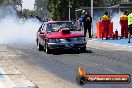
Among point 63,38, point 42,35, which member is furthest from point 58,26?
point 63,38

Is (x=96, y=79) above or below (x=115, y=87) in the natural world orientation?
above

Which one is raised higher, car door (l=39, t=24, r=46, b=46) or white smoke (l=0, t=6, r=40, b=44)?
car door (l=39, t=24, r=46, b=46)

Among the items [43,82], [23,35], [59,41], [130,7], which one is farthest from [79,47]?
[130,7]

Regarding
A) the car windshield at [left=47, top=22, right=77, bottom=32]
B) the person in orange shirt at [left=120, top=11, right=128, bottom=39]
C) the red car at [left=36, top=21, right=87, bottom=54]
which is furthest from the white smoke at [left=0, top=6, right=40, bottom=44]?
the red car at [left=36, top=21, right=87, bottom=54]

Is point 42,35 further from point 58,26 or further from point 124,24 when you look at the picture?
point 124,24

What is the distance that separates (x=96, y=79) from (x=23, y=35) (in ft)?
111

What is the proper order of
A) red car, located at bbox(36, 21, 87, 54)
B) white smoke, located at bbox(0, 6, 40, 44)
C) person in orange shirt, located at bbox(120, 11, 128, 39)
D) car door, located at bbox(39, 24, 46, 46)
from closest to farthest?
red car, located at bbox(36, 21, 87, 54), car door, located at bbox(39, 24, 46, 46), person in orange shirt, located at bbox(120, 11, 128, 39), white smoke, located at bbox(0, 6, 40, 44)

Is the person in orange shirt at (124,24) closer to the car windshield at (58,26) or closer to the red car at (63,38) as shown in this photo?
the car windshield at (58,26)

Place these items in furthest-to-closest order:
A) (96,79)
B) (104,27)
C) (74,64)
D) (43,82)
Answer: (104,27)
(74,64)
(43,82)
(96,79)

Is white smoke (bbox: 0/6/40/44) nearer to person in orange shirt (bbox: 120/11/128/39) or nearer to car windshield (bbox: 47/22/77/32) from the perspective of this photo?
person in orange shirt (bbox: 120/11/128/39)

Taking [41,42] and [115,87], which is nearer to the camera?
[115,87]

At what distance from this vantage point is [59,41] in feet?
60.5

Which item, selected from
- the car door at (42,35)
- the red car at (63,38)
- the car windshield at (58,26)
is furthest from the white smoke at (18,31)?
the red car at (63,38)

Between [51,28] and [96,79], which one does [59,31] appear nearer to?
[51,28]
